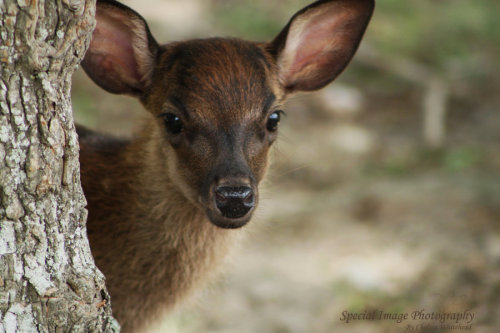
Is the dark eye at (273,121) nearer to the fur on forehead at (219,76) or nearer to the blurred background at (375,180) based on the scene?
the fur on forehead at (219,76)

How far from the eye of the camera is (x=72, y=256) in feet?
A: 9.27

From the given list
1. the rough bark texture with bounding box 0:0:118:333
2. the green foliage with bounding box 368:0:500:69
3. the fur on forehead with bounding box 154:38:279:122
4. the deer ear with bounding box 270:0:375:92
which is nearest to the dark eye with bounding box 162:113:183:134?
the fur on forehead with bounding box 154:38:279:122

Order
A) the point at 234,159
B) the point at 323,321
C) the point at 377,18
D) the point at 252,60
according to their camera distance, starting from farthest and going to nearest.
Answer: the point at 377,18, the point at 323,321, the point at 252,60, the point at 234,159

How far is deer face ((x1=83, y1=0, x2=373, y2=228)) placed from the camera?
361 cm

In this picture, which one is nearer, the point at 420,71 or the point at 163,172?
the point at 163,172

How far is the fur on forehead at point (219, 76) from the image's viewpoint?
3713 millimetres

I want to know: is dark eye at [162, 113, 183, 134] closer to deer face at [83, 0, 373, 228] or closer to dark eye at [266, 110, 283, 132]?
deer face at [83, 0, 373, 228]

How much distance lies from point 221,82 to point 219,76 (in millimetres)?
45

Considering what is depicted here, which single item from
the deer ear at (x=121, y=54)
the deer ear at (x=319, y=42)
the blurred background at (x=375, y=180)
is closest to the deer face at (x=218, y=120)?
the deer ear at (x=121, y=54)

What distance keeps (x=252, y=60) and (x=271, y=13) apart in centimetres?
706

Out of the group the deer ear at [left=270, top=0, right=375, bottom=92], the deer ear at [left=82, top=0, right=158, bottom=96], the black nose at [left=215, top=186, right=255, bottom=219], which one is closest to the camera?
the black nose at [left=215, top=186, right=255, bottom=219]

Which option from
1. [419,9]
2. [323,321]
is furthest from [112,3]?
[419,9]

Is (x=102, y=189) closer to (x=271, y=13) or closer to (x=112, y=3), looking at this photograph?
(x=112, y=3)

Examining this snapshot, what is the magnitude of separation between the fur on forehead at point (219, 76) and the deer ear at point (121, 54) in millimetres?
148
